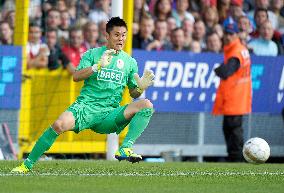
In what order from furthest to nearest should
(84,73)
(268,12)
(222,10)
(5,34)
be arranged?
(268,12), (222,10), (5,34), (84,73)

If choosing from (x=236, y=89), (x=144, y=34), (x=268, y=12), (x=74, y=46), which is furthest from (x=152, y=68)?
(x=268, y=12)

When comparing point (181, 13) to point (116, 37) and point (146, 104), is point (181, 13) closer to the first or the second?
point (116, 37)

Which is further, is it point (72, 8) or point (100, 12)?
point (100, 12)

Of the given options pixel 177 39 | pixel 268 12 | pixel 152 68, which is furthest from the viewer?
pixel 268 12

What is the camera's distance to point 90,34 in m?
18.1

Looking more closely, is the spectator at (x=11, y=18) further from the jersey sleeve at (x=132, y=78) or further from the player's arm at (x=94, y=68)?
the player's arm at (x=94, y=68)

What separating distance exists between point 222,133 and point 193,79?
3.54 feet

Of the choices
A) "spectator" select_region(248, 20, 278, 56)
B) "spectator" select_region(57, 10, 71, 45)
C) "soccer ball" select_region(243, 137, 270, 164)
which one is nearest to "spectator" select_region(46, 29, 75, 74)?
"spectator" select_region(57, 10, 71, 45)

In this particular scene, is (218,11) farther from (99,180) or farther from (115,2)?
(99,180)

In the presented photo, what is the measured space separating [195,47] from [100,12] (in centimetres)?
171

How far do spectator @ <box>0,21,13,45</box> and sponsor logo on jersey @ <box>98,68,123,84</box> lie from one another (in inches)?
193

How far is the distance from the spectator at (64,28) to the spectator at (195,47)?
217 centimetres

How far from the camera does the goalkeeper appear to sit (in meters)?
12.3

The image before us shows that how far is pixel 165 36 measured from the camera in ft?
62.0
